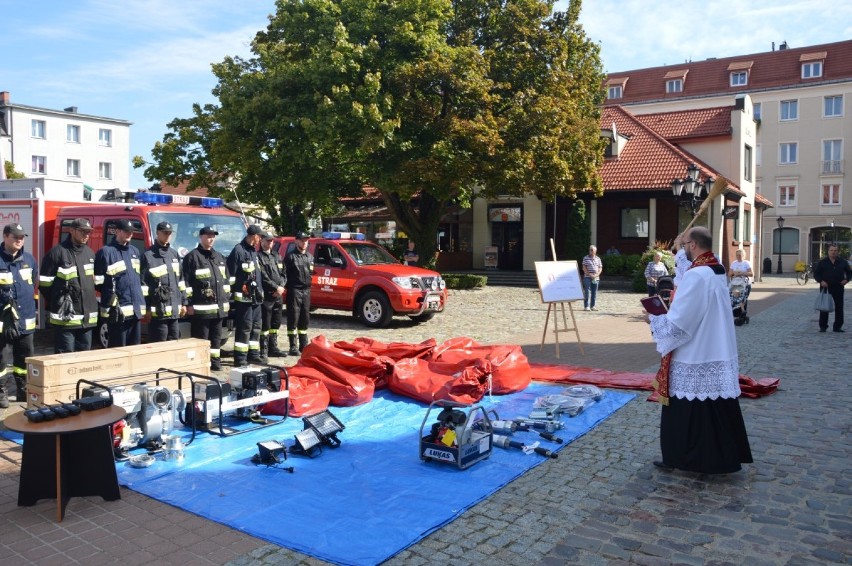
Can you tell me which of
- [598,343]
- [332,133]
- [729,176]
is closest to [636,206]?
[729,176]

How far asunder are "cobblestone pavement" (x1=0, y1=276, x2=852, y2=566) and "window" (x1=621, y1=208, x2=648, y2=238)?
963 inches

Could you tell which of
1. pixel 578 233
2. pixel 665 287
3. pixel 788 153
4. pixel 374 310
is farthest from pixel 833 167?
pixel 665 287

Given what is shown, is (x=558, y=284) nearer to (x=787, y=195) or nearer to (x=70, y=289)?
(x=70, y=289)

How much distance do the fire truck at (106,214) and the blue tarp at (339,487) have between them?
4.64 metres

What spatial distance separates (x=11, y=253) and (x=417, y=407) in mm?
4899

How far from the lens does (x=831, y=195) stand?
51.6m

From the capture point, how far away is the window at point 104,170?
62.2 meters

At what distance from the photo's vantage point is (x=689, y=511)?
494 cm

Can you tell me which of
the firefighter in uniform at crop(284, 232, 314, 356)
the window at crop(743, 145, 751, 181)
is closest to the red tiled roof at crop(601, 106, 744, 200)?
the window at crop(743, 145, 751, 181)

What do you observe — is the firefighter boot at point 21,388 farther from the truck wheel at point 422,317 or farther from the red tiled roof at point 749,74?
the red tiled roof at point 749,74

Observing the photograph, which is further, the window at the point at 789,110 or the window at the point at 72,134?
the window at the point at 72,134

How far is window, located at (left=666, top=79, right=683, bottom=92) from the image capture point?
5859 cm

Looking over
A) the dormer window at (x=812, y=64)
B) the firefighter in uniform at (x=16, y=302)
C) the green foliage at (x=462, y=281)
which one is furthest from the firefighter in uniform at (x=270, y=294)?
the dormer window at (x=812, y=64)

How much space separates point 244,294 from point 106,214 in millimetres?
2650
